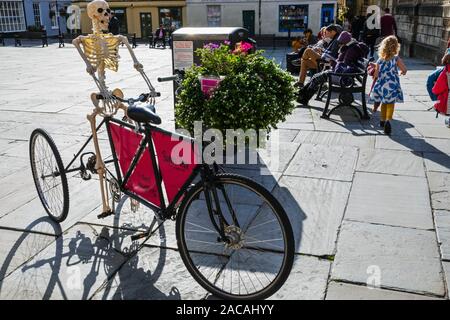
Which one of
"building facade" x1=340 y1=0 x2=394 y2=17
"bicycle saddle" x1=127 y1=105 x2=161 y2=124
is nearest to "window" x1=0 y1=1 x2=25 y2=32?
"building facade" x1=340 y1=0 x2=394 y2=17

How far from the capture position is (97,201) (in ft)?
15.4

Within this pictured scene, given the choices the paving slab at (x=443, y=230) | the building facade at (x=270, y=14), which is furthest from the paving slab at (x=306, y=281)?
the building facade at (x=270, y=14)

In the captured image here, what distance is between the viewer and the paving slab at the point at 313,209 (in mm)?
3810

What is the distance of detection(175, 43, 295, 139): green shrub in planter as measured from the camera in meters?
4.65

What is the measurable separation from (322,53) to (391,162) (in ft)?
17.0

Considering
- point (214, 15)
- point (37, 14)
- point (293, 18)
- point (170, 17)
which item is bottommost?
point (293, 18)

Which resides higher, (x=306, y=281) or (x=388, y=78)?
(x=388, y=78)

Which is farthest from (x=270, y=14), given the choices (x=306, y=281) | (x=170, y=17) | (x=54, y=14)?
(x=306, y=281)

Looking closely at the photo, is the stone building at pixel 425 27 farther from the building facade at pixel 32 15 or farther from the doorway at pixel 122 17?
the building facade at pixel 32 15

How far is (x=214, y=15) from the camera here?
3612 centimetres

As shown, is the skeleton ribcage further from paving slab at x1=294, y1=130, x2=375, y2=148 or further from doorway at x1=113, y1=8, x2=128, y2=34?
doorway at x1=113, y1=8, x2=128, y2=34

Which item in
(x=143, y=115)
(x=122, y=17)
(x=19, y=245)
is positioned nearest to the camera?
(x=143, y=115)

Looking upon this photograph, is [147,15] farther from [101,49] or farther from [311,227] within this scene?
[311,227]
